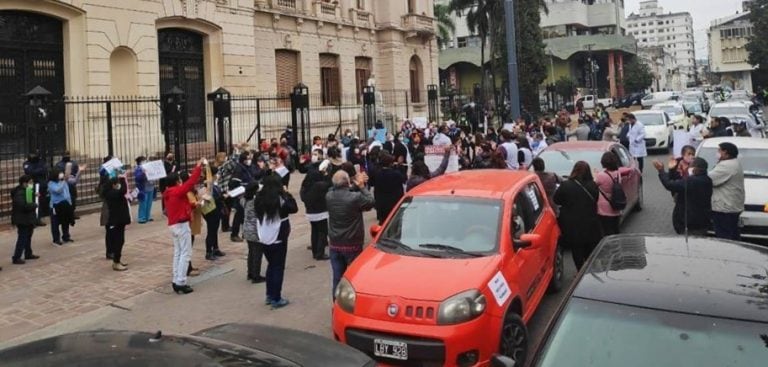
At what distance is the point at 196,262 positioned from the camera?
10695mm

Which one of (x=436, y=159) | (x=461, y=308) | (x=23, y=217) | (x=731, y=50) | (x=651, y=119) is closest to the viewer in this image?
(x=461, y=308)

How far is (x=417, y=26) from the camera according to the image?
39.6m

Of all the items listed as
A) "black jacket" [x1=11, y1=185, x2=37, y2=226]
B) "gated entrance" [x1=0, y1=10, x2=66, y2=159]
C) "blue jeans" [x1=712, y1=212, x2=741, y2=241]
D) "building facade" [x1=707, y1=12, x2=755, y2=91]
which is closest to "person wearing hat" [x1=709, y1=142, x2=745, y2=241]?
"blue jeans" [x1=712, y1=212, x2=741, y2=241]

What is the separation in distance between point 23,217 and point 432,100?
26131 mm

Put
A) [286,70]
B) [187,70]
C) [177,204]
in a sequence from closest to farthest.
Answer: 1. [177,204]
2. [187,70]
3. [286,70]

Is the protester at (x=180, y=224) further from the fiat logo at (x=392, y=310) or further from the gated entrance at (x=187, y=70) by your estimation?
the gated entrance at (x=187, y=70)

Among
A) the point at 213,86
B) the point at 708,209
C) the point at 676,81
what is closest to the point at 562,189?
the point at 708,209

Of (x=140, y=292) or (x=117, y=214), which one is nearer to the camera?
(x=140, y=292)

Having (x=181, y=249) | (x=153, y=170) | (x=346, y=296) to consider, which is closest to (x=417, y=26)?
(x=153, y=170)

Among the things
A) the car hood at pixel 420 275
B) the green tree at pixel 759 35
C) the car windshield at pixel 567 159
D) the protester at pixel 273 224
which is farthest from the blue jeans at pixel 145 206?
the green tree at pixel 759 35

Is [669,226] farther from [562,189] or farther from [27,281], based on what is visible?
[27,281]

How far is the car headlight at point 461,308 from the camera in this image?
5234 mm

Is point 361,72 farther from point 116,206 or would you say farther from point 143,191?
point 116,206

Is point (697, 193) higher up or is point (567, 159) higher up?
point (567, 159)
